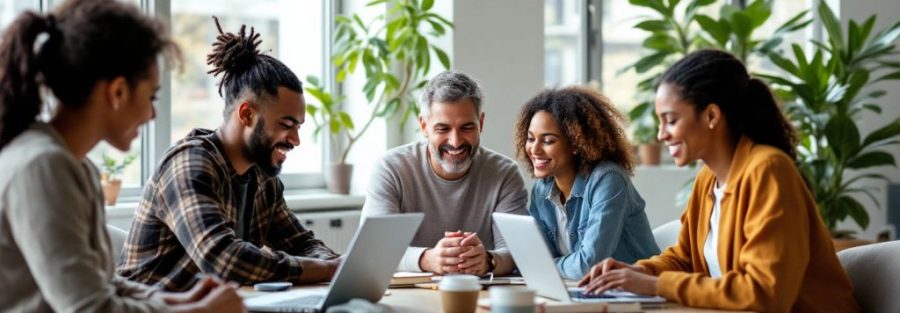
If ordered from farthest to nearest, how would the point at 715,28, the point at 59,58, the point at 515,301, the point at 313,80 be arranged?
the point at 715,28 < the point at 313,80 < the point at 515,301 < the point at 59,58

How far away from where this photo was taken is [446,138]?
131 inches

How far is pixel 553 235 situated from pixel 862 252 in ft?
3.13

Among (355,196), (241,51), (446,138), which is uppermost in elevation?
(241,51)

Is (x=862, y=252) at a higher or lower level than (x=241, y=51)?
lower

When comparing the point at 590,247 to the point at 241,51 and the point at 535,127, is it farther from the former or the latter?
the point at 241,51

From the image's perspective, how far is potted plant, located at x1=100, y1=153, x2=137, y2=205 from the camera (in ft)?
13.8

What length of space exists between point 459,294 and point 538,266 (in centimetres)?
28

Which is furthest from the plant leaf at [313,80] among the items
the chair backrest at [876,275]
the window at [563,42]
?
the chair backrest at [876,275]

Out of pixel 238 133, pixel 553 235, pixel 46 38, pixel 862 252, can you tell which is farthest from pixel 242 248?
pixel 862 252

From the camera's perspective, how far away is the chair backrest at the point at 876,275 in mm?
2428

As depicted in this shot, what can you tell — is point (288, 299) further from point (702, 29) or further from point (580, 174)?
point (702, 29)

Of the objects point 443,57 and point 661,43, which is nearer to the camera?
point 443,57

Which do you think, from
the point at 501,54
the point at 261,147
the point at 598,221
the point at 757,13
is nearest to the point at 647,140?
the point at 757,13

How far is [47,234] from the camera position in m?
1.66
